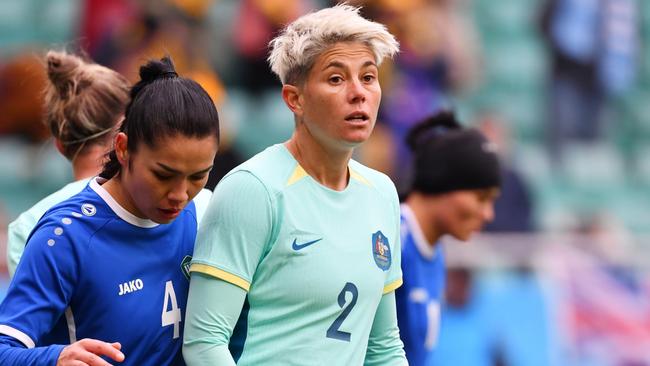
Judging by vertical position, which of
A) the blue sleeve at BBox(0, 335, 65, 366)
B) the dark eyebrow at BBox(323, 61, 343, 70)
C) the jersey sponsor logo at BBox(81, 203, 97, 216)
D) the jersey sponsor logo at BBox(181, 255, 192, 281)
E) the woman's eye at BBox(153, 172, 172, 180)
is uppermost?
the dark eyebrow at BBox(323, 61, 343, 70)

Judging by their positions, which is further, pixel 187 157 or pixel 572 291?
pixel 572 291

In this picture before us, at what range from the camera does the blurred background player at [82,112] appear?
12.9 feet

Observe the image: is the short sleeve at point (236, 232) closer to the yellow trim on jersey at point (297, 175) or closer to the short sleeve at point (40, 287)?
the yellow trim on jersey at point (297, 175)

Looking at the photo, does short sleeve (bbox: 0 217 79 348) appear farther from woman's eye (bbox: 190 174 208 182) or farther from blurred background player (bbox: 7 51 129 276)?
blurred background player (bbox: 7 51 129 276)

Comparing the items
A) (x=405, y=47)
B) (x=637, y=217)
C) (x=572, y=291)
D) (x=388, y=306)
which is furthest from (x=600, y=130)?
(x=388, y=306)

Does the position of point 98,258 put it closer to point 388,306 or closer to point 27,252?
point 27,252

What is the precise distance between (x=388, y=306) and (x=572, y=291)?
456 cm

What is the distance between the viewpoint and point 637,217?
35.0 feet

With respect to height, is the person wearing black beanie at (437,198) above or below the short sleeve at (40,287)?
above

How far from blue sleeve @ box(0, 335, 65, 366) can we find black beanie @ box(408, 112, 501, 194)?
2.28m

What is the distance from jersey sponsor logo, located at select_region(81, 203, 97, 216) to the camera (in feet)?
10.1

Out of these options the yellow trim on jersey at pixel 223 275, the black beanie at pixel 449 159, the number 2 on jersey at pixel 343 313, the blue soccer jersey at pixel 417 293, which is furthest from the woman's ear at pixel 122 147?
the black beanie at pixel 449 159

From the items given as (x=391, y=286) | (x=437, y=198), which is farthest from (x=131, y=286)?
(x=437, y=198)

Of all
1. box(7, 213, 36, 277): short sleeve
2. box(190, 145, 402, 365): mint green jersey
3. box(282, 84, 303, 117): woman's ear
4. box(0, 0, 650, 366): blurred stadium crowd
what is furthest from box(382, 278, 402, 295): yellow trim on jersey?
box(0, 0, 650, 366): blurred stadium crowd
